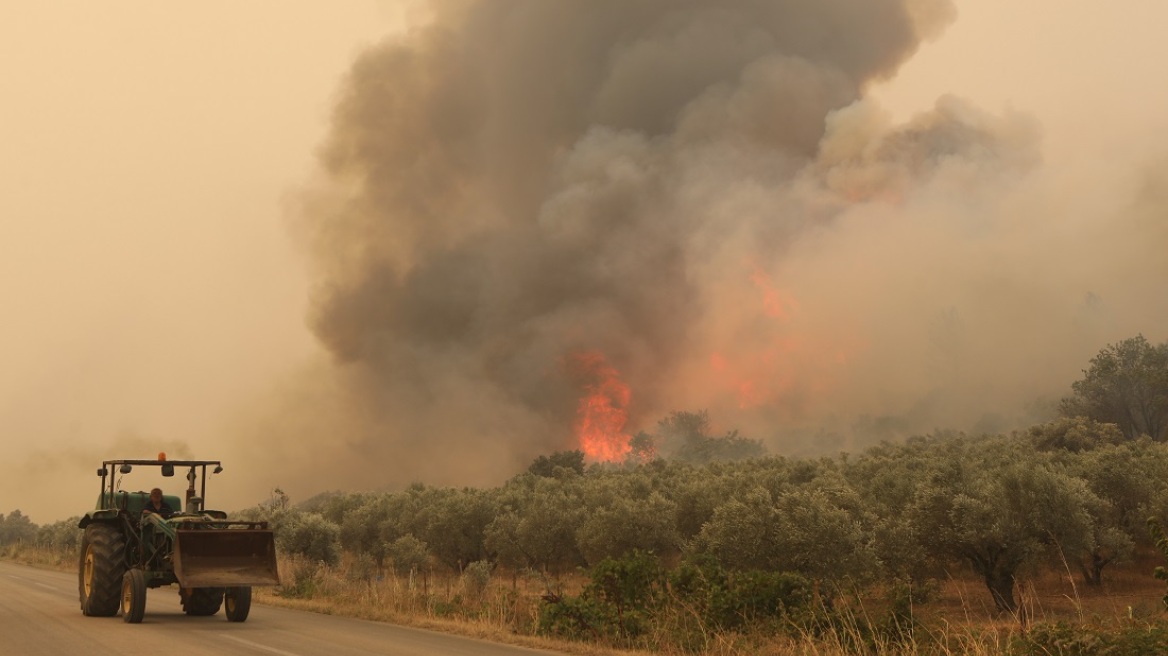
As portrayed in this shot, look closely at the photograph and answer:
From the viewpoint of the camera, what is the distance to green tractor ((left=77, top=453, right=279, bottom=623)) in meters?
16.2

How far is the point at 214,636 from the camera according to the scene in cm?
1486

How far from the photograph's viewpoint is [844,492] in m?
35.3

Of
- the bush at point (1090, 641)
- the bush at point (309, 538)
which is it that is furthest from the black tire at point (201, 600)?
the bush at point (309, 538)

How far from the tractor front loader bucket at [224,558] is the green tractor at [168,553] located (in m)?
0.02

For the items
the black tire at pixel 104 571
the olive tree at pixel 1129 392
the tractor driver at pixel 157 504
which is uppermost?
the olive tree at pixel 1129 392

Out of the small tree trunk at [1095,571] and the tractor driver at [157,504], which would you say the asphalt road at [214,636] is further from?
the small tree trunk at [1095,571]

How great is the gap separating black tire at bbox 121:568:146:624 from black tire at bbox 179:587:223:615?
1.93 meters

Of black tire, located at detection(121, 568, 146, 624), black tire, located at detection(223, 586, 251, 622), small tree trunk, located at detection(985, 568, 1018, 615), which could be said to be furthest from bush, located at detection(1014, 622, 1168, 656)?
small tree trunk, located at detection(985, 568, 1018, 615)

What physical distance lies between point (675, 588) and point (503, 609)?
3983 millimetres

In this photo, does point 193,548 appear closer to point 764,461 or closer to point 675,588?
point 675,588

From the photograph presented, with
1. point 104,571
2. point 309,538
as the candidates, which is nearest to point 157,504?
point 104,571

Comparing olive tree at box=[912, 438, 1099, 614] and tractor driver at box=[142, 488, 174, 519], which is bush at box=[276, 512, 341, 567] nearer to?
tractor driver at box=[142, 488, 174, 519]

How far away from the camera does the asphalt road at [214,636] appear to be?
1310cm

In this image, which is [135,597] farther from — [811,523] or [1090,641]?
[811,523]
